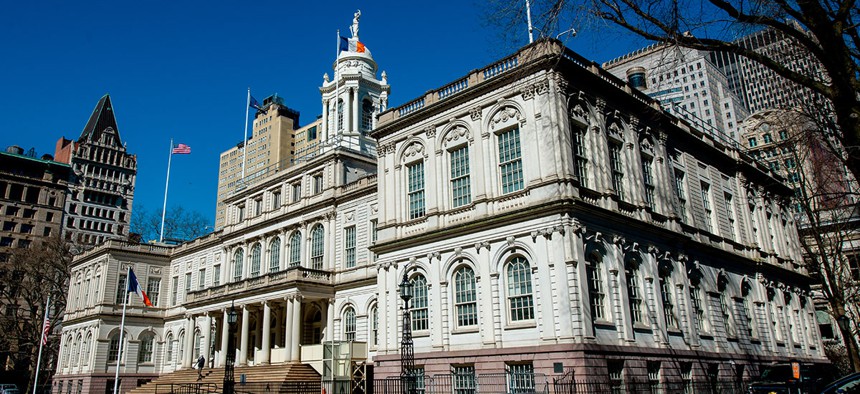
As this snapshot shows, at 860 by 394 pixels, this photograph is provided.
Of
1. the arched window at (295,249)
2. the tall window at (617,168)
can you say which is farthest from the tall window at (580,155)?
the arched window at (295,249)

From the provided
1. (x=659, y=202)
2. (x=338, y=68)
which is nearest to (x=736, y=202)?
(x=659, y=202)

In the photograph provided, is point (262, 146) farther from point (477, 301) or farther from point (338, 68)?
point (477, 301)

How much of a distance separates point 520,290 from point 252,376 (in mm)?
18746

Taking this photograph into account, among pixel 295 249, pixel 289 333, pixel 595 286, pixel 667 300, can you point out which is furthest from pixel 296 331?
pixel 667 300

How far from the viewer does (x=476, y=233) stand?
1008 inches

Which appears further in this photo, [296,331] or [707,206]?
[296,331]

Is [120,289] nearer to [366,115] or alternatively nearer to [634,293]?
[366,115]

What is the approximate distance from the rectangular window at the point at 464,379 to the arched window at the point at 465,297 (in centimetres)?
171

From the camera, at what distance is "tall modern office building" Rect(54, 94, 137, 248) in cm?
9762

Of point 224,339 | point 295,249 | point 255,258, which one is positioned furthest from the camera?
point 255,258

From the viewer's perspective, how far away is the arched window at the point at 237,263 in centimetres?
4512

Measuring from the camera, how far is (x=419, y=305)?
27344 millimetres

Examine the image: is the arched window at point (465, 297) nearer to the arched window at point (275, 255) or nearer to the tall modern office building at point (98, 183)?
the arched window at point (275, 255)

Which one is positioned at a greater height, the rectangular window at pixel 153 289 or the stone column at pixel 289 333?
the rectangular window at pixel 153 289
